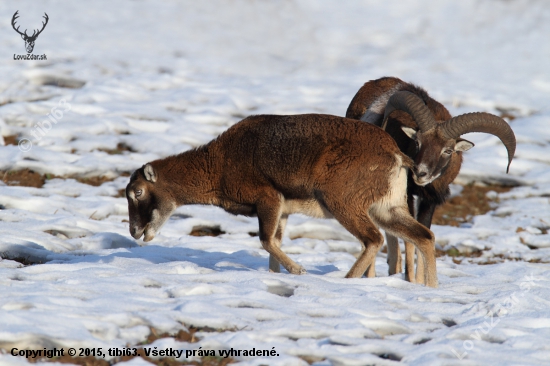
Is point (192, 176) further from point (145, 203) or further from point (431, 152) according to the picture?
point (431, 152)

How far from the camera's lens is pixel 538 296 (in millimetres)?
7562

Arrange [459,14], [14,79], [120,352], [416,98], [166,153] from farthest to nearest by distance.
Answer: [459,14] → [14,79] → [166,153] → [416,98] → [120,352]

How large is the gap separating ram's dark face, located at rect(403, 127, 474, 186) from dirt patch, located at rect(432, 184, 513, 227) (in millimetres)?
4593

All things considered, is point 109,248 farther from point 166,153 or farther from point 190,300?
point 166,153

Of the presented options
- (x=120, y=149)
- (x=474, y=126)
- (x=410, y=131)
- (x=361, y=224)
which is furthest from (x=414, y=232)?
(x=120, y=149)

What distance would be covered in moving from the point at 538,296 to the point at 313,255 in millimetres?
3905

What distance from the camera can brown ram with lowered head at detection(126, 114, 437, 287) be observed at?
786cm

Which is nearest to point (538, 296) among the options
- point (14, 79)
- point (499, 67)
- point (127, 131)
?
point (127, 131)

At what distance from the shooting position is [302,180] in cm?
805

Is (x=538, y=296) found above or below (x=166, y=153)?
below

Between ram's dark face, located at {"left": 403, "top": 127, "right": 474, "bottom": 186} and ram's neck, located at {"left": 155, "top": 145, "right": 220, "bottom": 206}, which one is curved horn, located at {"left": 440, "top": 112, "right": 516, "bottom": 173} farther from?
ram's neck, located at {"left": 155, "top": 145, "right": 220, "bottom": 206}

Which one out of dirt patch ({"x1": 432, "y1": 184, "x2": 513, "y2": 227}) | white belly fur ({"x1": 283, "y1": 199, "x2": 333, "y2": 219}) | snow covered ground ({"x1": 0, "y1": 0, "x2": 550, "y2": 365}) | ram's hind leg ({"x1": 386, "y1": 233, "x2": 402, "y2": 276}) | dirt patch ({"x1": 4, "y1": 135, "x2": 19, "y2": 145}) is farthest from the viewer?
dirt patch ({"x1": 4, "y1": 135, "x2": 19, "y2": 145})

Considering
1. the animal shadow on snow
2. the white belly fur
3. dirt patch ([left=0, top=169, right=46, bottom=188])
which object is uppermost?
dirt patch ([left=0, top=169, right=46, bottom=188])

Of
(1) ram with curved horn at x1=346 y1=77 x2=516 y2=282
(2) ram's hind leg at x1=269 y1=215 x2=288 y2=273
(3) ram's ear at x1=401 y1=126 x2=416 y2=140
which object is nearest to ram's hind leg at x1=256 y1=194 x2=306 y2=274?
(2) ram's hind leg at x1=269 y1=215 x2=288 y2=273
